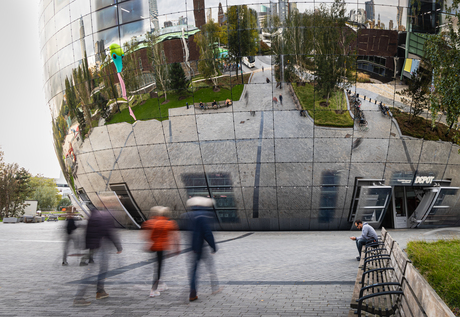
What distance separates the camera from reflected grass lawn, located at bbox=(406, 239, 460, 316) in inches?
199

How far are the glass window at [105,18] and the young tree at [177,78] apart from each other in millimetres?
3208

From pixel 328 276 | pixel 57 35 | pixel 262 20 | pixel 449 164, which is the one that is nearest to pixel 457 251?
pixel 328 276

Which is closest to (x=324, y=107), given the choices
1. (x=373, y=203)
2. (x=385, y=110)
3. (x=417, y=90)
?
(x=385, y=110)

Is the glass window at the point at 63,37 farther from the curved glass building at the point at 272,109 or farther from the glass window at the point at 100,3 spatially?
the glass window at the point at 100,3

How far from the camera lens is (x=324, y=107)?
46.6 feet

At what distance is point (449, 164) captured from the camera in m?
15.4

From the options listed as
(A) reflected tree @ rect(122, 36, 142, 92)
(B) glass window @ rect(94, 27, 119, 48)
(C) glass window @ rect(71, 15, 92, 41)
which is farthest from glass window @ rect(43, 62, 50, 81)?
(A) reflected tree @ rect(122, 36, 142, 92)

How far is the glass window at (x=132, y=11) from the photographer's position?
14984mm

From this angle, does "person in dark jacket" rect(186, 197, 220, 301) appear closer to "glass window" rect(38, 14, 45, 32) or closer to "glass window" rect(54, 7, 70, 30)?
"glass window" rect(54, 7, 70, 30)

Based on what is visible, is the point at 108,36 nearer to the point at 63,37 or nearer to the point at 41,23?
the point at 63,37

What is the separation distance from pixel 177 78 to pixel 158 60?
105cm

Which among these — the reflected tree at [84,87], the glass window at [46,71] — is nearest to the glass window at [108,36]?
the reflected tree at [84,87]

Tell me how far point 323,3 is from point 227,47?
386 centimetres

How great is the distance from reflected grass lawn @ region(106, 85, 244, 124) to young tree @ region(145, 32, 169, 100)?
1.19ft
